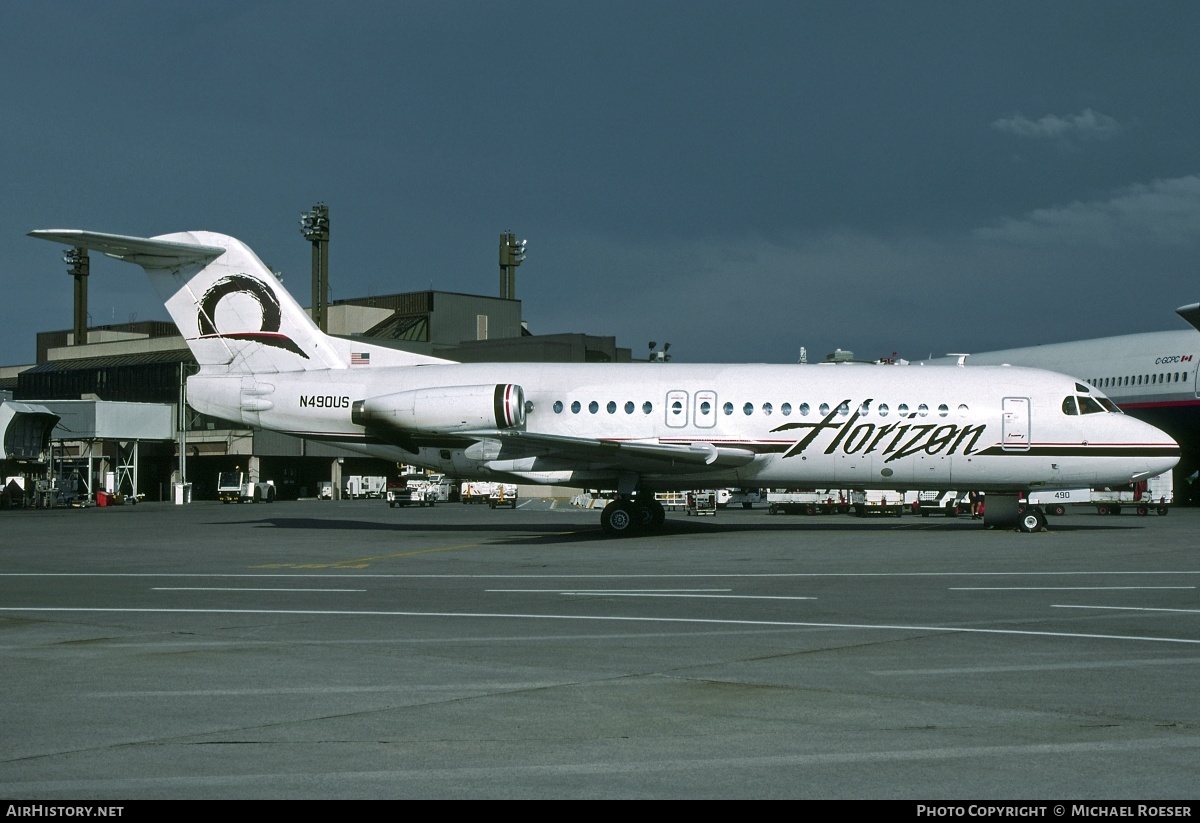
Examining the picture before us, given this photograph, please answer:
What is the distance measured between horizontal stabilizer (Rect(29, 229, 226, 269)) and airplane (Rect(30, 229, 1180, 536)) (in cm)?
5

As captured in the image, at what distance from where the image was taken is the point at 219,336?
31.3 metres

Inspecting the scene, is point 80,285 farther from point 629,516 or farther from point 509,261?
point 629,516

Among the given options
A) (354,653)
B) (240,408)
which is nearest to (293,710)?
(354,653)

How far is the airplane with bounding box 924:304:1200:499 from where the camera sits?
4439 cm

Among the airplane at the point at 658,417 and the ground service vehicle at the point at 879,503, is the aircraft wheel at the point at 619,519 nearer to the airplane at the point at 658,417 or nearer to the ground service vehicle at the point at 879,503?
the airplane at the point at 658,417

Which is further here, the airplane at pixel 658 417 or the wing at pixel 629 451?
the airplane at pixel 658 417

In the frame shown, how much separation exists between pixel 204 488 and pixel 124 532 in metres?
66.8

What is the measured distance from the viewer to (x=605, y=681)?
928cm

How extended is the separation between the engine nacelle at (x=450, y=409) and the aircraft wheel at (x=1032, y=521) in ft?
42.2

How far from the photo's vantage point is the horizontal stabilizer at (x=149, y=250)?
Answer: 2880 cm

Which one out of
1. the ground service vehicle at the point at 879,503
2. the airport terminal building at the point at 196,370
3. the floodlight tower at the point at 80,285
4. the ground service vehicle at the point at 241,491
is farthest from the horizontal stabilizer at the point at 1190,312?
the floodlight tower at the point at 80,285

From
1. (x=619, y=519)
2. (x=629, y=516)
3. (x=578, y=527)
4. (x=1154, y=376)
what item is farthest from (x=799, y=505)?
(x=619, y=519)

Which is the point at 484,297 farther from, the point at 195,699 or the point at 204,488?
the point at 195,699

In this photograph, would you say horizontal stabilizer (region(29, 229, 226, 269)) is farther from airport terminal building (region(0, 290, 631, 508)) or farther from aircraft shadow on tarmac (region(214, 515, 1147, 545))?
airport terminal building (region(0, 290, 631, 508))
